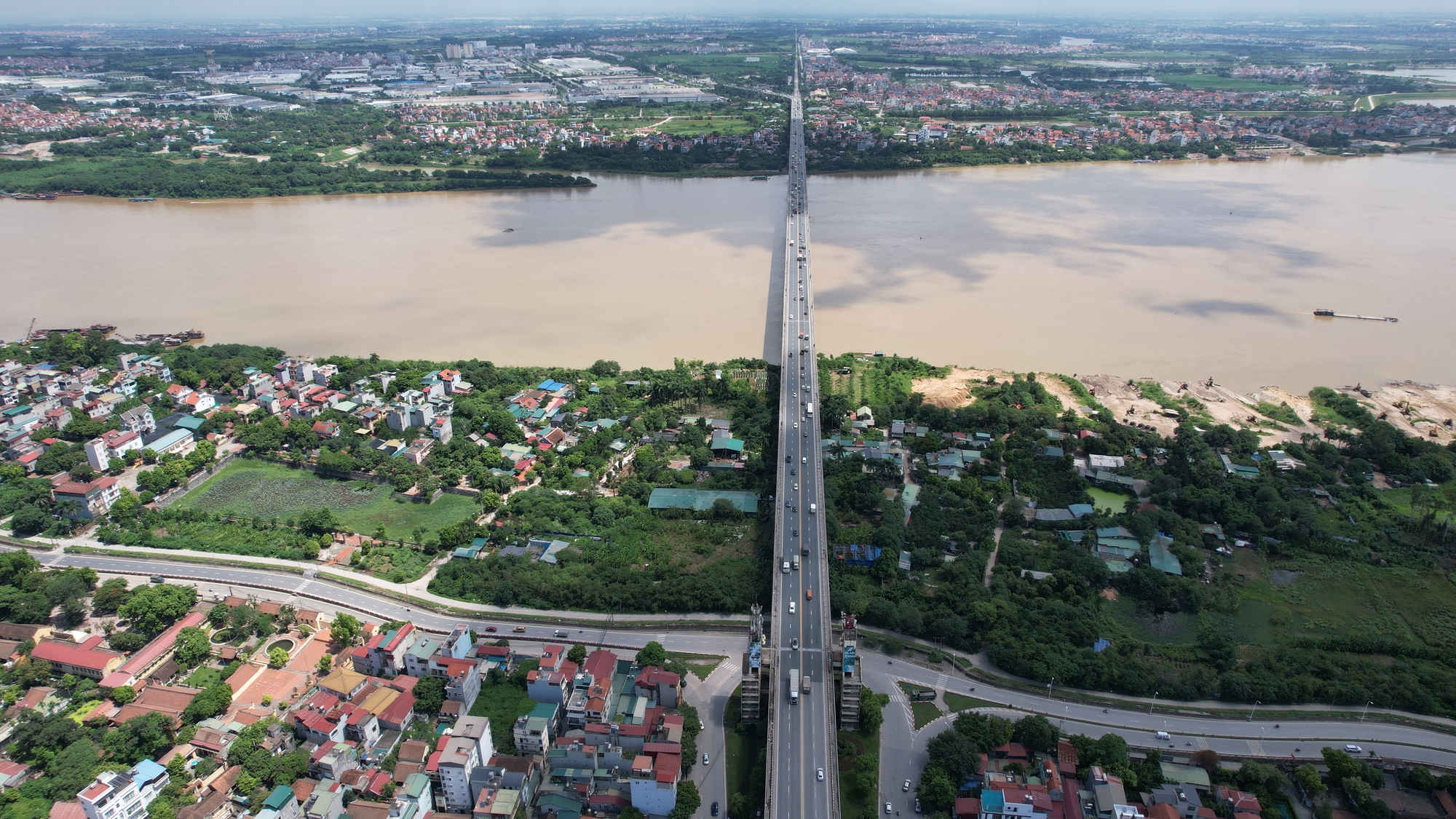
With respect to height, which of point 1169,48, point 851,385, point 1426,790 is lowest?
point 1426,790

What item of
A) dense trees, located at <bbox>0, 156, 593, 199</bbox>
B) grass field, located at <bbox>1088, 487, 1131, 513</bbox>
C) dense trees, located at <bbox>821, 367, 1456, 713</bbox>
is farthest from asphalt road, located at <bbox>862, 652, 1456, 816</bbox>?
dense trees, located at <bbox>0, 156, 593, 199</bbox>

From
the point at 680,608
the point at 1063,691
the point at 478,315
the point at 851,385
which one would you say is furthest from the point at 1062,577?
the point at 478,315

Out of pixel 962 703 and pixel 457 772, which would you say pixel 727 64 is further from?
pixel 457 772

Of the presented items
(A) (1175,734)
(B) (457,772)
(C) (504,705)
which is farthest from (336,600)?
(A) (1175,734)

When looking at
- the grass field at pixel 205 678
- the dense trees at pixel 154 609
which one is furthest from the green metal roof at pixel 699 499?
the dense trees at pixel 154 609

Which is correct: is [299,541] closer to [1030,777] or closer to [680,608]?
[680,608]

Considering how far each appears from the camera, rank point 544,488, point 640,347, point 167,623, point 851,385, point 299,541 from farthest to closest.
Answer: point 640,347 → point 851,385 → point 544,488 → point 299,541 → point 167,623
